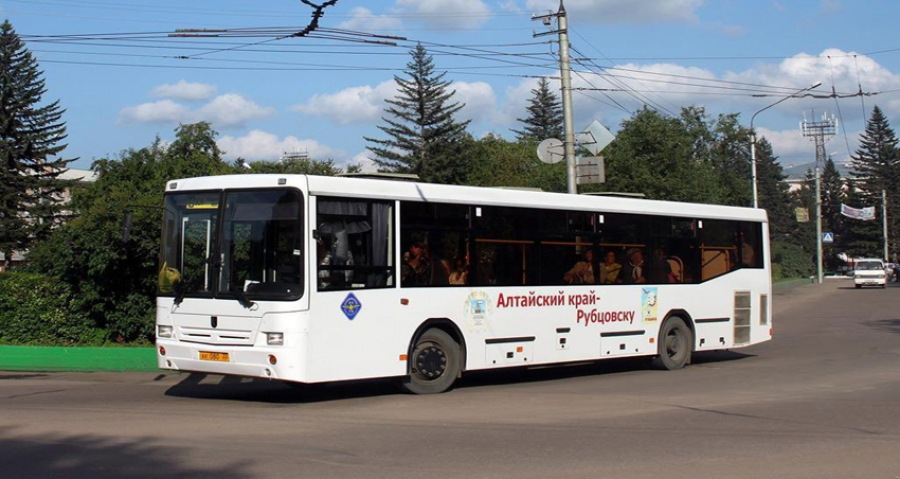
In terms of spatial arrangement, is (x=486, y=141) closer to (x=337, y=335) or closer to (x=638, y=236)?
(x=638, y=236)

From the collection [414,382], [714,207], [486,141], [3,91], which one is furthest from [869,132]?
[414,382]

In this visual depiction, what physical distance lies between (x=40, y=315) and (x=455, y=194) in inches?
390

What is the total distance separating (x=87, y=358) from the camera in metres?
17.0

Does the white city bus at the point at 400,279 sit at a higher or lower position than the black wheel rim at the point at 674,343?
higher

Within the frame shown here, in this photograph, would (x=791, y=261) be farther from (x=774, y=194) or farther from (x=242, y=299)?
(x=242, y=299)

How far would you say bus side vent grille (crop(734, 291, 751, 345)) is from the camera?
18.8 metres

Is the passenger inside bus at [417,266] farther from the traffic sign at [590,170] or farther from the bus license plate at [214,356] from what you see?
the traffic sign at [590,170]

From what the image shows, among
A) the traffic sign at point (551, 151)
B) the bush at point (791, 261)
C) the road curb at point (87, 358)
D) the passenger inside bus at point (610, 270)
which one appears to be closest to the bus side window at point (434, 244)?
the passenger inside bus at point (610, 270)

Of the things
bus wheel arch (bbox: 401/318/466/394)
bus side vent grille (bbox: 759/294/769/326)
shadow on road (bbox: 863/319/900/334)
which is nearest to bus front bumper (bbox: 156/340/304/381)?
bus wheel arch (bbox: 401/318/466/394)

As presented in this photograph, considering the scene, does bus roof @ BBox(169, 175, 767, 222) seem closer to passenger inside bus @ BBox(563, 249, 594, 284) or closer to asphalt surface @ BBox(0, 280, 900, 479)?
passenger inside bus @ BBox(563, 249, 594, 284)

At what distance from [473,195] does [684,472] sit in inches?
259

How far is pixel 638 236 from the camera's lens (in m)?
16.8

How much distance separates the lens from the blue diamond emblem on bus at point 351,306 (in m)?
12.1

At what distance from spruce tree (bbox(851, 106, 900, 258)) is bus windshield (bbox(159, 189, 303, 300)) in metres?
123
